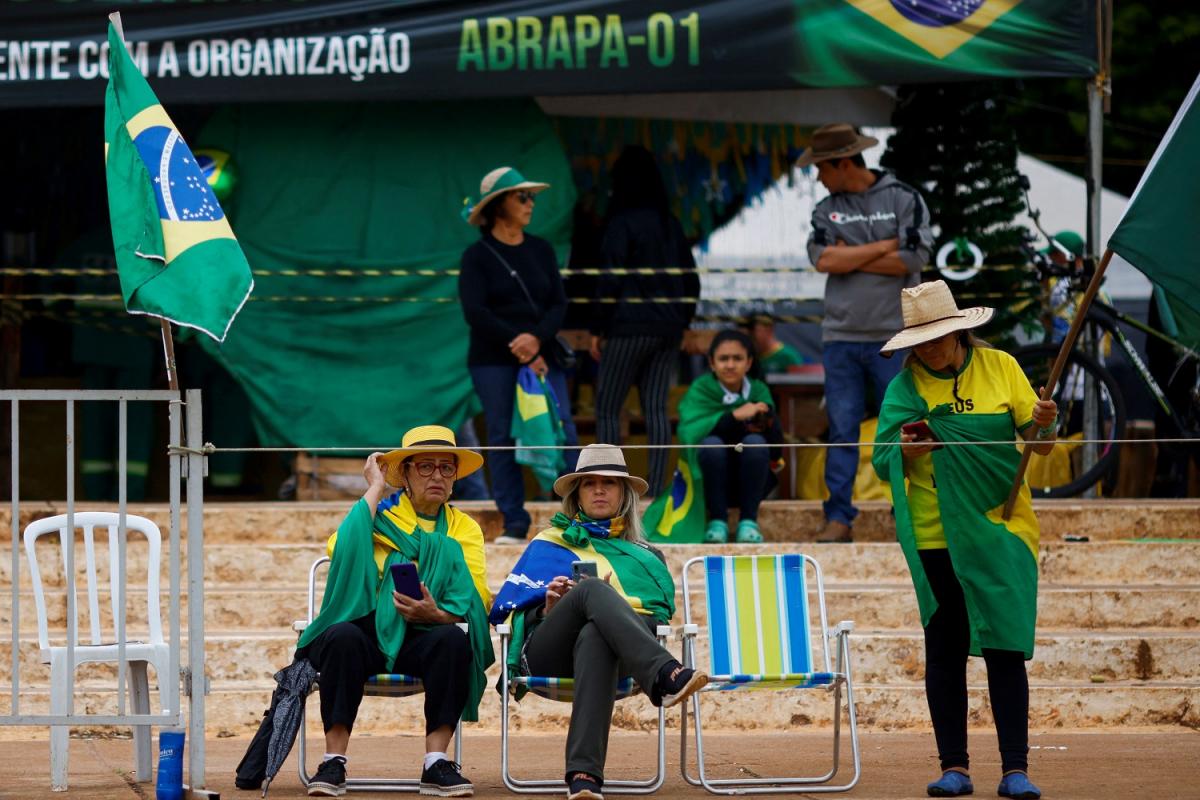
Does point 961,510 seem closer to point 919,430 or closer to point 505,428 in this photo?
point 919,430

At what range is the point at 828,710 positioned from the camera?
25.8ft

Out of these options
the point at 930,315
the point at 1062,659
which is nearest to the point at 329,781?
the point at 930,315

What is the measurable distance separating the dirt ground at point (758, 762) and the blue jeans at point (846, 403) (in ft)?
6.26

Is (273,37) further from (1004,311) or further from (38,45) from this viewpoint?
(1004,311)

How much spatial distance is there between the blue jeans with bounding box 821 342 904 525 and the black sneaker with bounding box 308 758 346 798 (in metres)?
3.72

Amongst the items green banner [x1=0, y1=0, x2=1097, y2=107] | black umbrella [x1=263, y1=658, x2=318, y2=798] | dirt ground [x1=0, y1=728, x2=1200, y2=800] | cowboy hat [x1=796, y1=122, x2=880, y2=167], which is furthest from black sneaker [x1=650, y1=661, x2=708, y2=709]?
green banner [x1=0, y1=0, x2=1097, y2=107]

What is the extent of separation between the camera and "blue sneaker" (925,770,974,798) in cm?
630

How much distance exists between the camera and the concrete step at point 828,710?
307 inches

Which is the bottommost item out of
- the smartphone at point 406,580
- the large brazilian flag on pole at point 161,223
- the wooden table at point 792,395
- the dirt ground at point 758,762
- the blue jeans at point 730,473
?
the dirt ground at point 758,762

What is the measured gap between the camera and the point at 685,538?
9.37 metres

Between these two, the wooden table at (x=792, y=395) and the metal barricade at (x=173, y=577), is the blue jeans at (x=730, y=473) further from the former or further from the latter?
the metal barricade at (x=173, y=577)

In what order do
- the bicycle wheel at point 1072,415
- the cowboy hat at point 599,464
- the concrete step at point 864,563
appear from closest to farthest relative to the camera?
the cowboy hat at point 599,464
the concrete step at point 864,563
the bicycle wheel at point 1072,415

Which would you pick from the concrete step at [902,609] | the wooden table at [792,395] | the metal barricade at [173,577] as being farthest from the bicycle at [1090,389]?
the metal barricade at [173,577]

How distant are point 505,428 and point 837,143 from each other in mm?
2151
